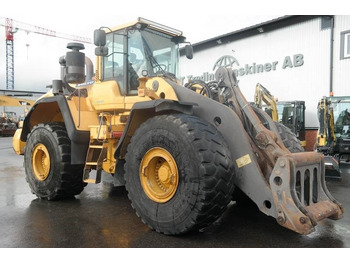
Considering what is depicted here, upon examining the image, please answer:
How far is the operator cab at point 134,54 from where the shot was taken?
488 centimetres

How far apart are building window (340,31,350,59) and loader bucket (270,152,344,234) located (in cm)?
1109

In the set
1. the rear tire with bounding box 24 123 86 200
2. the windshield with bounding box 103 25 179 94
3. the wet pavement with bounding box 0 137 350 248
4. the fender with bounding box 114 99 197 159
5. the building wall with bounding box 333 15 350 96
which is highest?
the building wall with bounding box 333 15 350 96

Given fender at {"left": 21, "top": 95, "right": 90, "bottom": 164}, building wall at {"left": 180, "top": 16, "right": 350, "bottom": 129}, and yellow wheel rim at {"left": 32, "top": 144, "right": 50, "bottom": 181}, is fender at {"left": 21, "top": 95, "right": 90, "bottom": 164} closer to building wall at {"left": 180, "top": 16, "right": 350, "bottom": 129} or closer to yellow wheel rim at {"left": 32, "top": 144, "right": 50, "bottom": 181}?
yellow wheel rim at {"left": 32, "top": 144, "right": 50, "bottom": 181}

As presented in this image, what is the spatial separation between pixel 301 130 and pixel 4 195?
446 inches

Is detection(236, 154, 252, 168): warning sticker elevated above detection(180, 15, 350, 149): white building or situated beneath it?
situated beneath

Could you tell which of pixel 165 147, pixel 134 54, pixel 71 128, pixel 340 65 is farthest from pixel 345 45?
pixel 165 147

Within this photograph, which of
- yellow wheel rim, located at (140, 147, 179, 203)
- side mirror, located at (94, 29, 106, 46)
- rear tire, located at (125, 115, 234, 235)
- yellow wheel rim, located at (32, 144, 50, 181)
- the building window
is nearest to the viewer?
rear tire, located at (125, 115, 234, 235)

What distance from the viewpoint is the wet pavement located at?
3451mm

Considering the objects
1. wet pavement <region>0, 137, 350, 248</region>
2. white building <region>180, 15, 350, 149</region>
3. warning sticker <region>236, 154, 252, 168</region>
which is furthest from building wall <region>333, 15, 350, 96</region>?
warning sticker <region>236, 154, 252, 168</region>

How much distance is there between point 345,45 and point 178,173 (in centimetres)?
1235

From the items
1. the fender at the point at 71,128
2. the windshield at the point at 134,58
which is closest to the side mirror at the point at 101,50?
the windshield at the point at 134,58

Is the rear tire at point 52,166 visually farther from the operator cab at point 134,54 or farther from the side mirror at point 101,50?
the side mirror at point 101,50

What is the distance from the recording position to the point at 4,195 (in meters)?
5.84

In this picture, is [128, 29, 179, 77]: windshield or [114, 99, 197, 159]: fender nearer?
[114, 99, 197, 159]: fender
